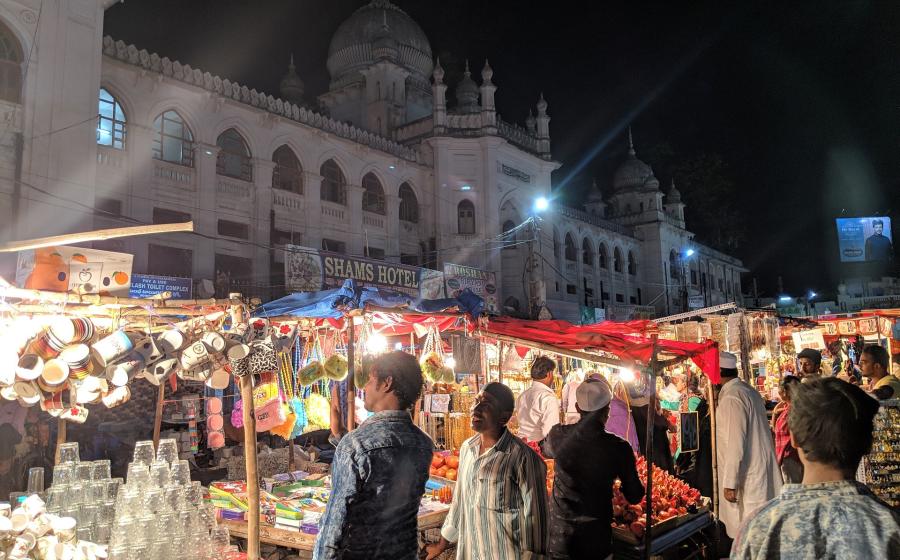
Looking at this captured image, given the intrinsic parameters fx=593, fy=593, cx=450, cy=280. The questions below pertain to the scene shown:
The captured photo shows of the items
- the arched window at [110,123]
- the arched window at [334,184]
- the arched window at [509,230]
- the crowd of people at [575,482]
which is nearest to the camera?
the crowd of people at [575,482]

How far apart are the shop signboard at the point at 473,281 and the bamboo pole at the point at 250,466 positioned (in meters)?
15.1

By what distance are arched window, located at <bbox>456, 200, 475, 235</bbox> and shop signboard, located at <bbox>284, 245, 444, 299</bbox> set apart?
4689mm

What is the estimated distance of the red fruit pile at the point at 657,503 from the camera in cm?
513

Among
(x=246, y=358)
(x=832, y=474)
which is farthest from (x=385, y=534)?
(x=246, y=358)

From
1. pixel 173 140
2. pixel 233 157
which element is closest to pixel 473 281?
pixel 233 157

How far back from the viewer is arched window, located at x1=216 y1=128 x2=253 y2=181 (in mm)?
16656

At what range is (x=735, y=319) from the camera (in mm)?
9203

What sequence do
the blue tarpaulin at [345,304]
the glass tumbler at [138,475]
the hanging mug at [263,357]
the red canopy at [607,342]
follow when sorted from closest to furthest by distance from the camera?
the glass tumbler at [138,475], the hanging mug at [263,357], the red canopy at [607,342], the blue tarpaulin at [345,304]

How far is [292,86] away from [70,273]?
79.1ft

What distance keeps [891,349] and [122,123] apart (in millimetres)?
16924

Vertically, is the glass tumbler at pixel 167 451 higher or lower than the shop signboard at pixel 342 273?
lower

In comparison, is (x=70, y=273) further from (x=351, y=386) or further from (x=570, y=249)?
(x=570, y=249)

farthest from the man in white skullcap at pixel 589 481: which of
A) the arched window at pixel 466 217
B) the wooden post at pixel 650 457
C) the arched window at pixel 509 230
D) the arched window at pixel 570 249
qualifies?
the arched window at pixel 570 249

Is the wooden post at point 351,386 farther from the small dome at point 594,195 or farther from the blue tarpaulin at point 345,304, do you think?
the small dome at point 594,195
